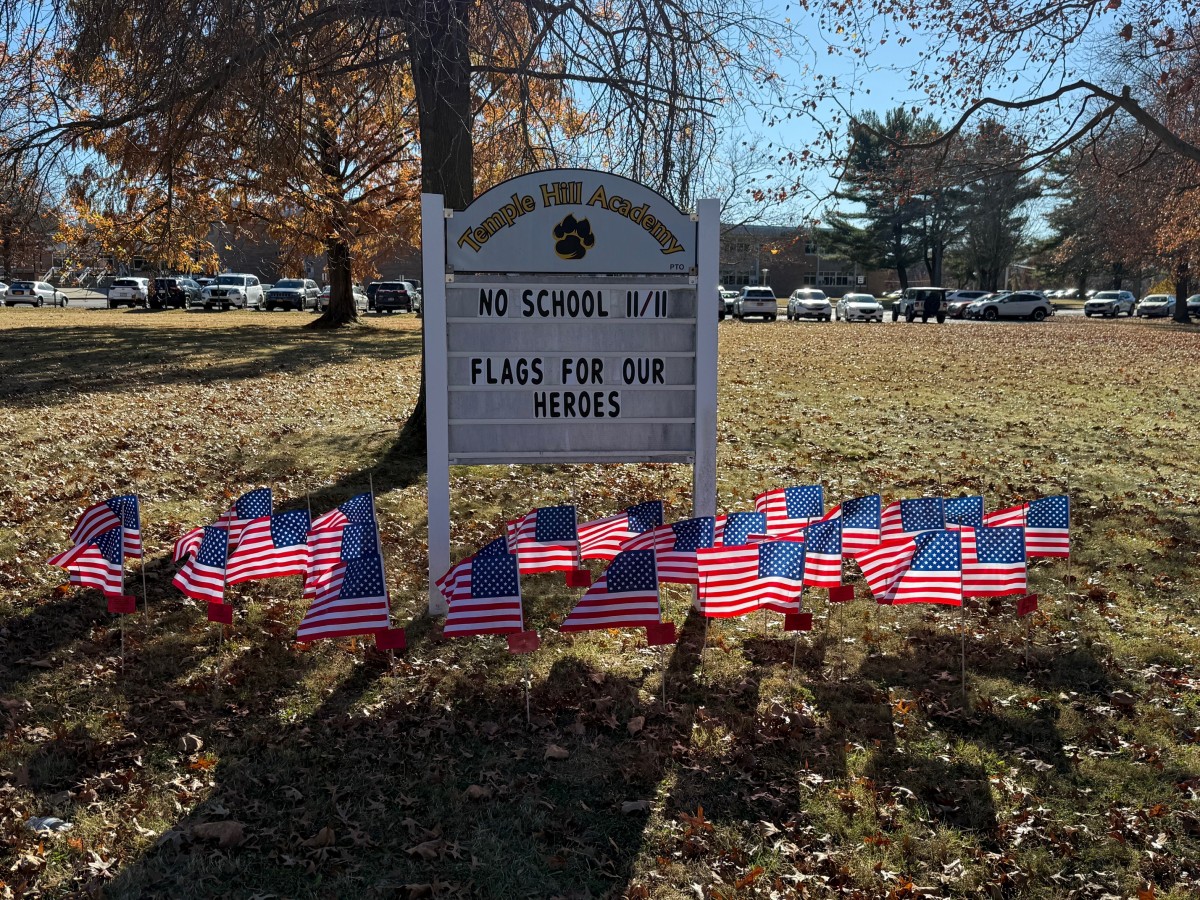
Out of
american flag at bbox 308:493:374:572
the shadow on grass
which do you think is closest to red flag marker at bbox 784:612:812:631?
american flag at bbox 308:493:374:572

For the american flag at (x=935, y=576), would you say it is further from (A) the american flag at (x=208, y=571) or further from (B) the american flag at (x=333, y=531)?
(A) the american flag at (x=208, y=571)

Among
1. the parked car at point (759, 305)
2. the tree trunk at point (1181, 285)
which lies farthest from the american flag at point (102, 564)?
the tree trunk at point (1181, 285)

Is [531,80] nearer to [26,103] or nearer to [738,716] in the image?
[26,103]

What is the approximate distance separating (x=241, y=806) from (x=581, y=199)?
3.97m

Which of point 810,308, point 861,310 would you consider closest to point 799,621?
point 810,308

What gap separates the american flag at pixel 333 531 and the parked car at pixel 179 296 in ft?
131

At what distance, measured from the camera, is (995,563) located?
565 centimetres

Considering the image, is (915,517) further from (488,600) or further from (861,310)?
(861,310)

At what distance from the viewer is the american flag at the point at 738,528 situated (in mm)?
6238

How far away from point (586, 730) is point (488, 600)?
2.75ft

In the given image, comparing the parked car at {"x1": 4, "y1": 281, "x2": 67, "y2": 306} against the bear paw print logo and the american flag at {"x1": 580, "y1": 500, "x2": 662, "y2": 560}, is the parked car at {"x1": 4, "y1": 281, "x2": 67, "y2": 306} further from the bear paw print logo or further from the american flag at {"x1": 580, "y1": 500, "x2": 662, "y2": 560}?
the american flag at {"x1": 580, "y1": 500, "x2": 662, "y2": 560}

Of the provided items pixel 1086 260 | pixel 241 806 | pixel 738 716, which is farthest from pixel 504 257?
pixel 1086 260

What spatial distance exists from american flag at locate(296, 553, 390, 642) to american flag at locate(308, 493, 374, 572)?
23.8 inches

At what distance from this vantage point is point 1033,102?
1138cm
